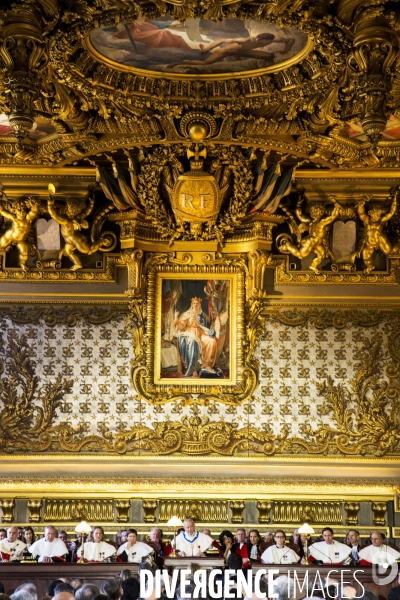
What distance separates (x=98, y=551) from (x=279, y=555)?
2.80 metres

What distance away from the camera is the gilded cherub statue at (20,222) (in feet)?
58.8

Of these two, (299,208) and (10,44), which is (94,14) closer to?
(10,44)

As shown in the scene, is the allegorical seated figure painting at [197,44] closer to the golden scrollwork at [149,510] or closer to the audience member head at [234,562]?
the audience member head at [234,562]

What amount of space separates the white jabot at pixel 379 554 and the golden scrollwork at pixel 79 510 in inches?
168

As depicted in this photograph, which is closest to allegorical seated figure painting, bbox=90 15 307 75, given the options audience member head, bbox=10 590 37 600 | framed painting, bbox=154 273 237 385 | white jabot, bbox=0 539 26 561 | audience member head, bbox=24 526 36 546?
framed painting, bbox=154 273 237 385

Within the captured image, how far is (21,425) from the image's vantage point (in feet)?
60.0

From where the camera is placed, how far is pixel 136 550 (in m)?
16.3

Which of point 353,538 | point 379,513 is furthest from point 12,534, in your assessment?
point 379,513

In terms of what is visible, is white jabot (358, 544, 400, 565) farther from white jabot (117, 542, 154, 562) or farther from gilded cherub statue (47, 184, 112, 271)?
gilded cherub statue (47, 184, 112, 271)

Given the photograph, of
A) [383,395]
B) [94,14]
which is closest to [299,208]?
[383,395]

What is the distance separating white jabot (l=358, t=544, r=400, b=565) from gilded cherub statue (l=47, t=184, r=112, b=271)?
22.1 ft

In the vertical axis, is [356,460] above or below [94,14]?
below

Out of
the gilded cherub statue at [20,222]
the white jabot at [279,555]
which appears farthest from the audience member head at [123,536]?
the gilded cherub statue at [20,222]

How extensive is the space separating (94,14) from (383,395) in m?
8.94
